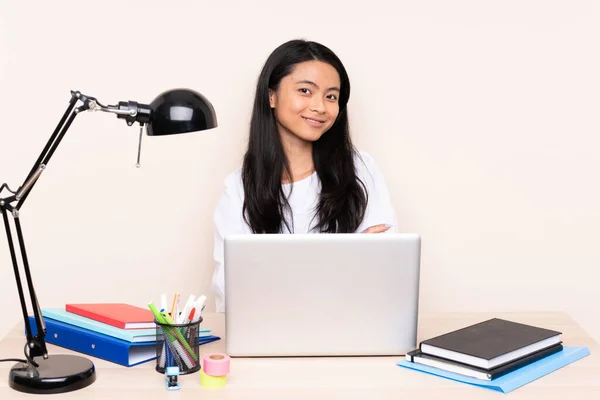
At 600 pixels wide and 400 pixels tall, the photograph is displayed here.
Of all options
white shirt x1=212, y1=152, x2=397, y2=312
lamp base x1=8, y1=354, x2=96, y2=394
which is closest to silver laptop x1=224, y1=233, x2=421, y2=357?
lamp base x1=8, y1=354, x2=96, y2=394

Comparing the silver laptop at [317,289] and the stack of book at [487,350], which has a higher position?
the silver laptop at [317,289]

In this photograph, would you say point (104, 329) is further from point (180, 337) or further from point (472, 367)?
point (472, 367)

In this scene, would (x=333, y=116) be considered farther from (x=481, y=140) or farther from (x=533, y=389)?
(x=533, y=389)

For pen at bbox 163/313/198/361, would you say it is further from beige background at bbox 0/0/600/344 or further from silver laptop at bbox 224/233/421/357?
beige background at bbox 0/0/600/344

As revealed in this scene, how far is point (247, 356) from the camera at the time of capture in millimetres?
1545

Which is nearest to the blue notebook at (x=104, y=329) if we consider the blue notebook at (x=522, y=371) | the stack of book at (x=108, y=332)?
the stack of book at (x=108, y=332)

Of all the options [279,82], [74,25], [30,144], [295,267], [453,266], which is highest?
[74,25]

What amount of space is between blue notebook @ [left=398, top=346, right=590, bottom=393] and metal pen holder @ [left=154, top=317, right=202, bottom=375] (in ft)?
1.36

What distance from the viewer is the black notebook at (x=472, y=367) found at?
1411 mm

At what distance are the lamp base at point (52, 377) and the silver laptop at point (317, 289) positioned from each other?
0.29 meters

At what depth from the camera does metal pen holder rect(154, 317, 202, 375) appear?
1.46 metres

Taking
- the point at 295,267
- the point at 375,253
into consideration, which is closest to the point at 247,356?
the point at 295,267

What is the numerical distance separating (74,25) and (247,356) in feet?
5.53

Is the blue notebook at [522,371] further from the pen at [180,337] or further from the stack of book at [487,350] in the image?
the pen at [180,337]
